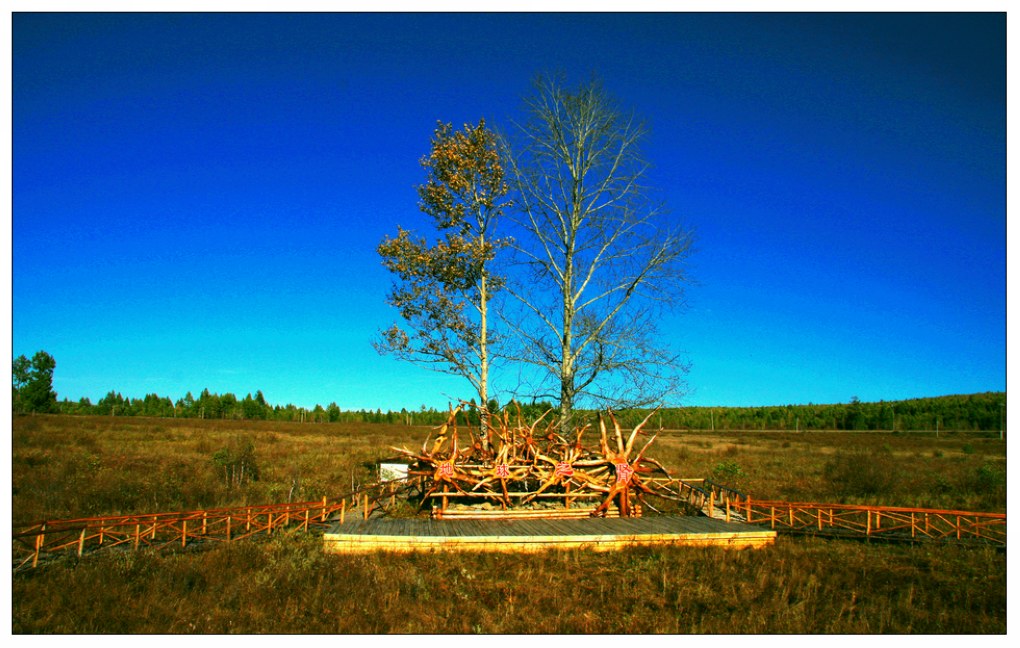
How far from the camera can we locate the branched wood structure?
13.6 m

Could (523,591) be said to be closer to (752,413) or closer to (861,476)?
(861,476)

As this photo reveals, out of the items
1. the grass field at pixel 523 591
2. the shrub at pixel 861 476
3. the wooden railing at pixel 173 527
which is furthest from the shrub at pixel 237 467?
the shrub at pixel 861 476

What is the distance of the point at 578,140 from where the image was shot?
15867mm

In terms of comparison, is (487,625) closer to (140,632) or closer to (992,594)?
(140,632)

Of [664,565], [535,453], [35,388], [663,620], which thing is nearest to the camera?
[663,620]

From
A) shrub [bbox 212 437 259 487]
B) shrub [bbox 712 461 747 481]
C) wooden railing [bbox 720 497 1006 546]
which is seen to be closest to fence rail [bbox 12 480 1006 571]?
wooden railing [bbox 720 497 1006 546]

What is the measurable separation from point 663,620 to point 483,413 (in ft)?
27.8

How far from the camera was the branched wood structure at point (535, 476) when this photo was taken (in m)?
13.6

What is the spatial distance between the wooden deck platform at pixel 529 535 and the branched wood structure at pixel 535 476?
1035 millimetres

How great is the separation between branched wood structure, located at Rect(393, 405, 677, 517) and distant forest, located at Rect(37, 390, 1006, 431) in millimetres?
33045

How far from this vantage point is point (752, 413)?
291 feet

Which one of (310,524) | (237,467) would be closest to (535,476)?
(310,524)

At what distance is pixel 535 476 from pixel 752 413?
83.9m

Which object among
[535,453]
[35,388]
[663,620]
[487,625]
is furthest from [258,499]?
[35,388]
